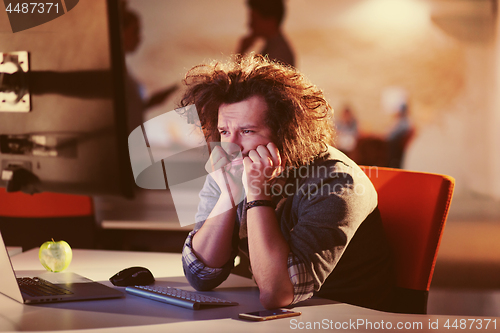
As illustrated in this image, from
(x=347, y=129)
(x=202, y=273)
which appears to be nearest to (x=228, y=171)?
(x=202, y=273)

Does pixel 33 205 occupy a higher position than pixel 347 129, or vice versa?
pixel 347 129

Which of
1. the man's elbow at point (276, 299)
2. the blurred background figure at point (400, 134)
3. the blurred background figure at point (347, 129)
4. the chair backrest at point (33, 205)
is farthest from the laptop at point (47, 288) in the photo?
the blurred background figure at point (400, 134)

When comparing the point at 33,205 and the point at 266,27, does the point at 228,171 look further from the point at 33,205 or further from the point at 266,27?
the point at 266,27

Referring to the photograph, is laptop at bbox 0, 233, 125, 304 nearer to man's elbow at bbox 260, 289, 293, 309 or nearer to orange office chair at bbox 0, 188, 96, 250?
man's elbow at bbox 260, 289, 293, 309

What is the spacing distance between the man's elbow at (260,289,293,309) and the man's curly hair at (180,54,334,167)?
1.29 ft

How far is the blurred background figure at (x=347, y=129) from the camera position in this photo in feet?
11.5

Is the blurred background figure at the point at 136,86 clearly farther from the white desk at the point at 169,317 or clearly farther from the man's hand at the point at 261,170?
the white desk at the point at 169,317

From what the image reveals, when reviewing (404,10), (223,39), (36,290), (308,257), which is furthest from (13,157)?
(404,10)

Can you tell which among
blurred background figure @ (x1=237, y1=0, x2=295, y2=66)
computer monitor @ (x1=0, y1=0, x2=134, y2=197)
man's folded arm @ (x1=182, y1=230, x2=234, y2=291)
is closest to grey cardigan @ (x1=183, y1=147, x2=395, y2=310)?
man's folded arm @ (x1=182, y1=230, x2=234, y2=291)

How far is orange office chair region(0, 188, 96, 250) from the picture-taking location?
1.73 meters

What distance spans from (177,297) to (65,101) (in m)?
0.42

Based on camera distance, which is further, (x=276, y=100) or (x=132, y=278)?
(x=276, y=100)

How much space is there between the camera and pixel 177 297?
887 mm

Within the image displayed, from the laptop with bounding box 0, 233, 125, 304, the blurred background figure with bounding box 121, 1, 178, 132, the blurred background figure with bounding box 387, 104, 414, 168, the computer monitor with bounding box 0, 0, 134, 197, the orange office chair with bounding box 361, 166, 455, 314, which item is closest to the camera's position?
the computer monitor with bounding box 0, 0, 134, 197
